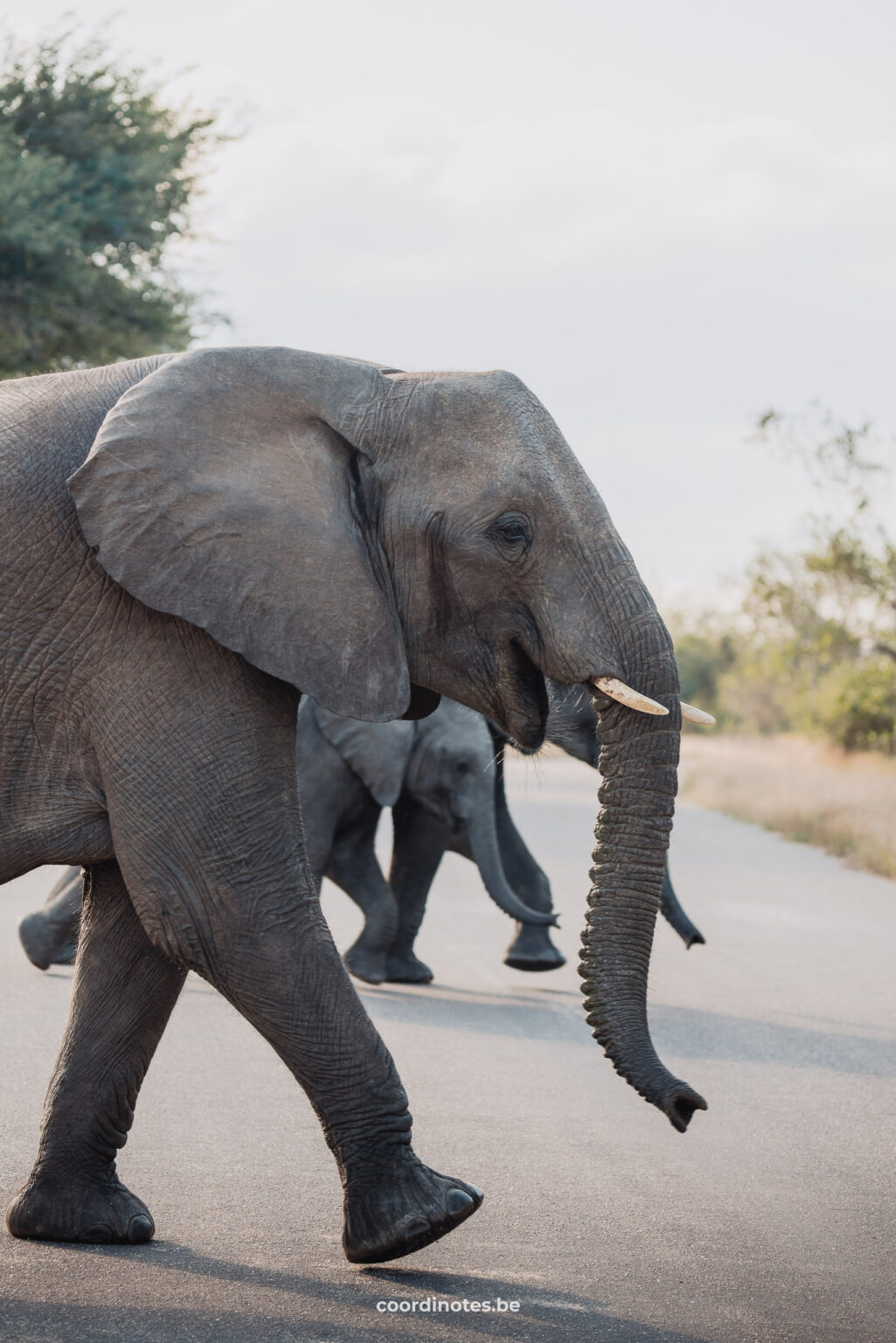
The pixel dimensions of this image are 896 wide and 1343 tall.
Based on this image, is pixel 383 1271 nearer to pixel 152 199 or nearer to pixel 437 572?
pixel 437 572

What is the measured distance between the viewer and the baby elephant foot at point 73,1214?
4891 millimetres

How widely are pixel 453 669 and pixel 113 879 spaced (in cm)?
114

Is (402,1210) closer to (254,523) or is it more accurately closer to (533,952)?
(254,523)

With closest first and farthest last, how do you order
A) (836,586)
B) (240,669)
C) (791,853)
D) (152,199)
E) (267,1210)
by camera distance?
(240,669)
(267,1210)
(791,853)
(152,199)
(836,586)

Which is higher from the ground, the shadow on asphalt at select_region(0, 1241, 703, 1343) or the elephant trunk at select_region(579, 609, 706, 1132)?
the elephant trunk at select_region(579, 609, 706, 1132)

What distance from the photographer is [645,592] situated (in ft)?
15.4

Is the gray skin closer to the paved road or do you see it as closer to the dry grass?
the paved road

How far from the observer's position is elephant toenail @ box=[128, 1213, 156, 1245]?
491 centimetres

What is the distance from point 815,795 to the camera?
26.0 metres

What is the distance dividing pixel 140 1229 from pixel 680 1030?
443 cm

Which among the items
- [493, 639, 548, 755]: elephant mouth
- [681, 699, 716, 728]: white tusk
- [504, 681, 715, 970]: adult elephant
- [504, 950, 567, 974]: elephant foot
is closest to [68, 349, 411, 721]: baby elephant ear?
[493, 639, 548, 755]: elephant mouth

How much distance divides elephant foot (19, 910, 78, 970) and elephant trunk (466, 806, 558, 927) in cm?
235

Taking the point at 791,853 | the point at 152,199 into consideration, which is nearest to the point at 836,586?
the point at 791,853

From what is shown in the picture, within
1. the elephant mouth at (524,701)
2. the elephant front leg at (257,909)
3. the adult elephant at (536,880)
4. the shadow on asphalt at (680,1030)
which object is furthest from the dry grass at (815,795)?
the elephant front leg at (257,909)
